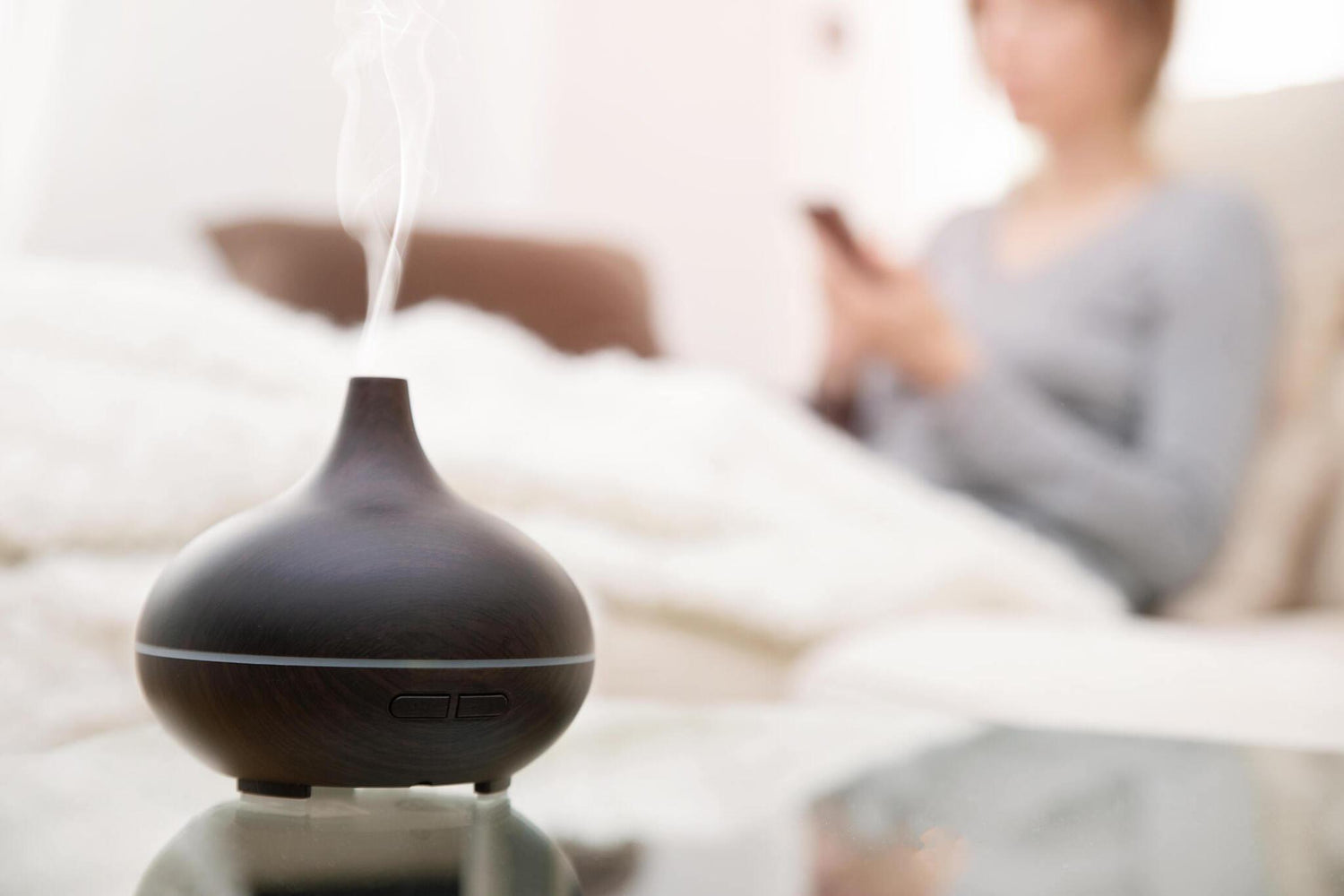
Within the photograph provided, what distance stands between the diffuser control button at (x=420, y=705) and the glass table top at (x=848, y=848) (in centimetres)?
3

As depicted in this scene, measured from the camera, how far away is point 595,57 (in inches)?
84.6

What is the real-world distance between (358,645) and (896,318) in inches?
37.0

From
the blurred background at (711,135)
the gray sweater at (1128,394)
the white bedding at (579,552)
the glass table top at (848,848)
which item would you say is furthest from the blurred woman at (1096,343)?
the glass table top at (848,848)

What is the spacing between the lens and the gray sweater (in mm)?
1138

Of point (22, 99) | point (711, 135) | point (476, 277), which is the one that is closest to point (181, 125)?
point (22, 99)

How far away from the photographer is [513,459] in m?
0.66

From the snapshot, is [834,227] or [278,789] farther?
[834,227]

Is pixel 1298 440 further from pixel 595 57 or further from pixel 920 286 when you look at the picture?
pixel 595 57

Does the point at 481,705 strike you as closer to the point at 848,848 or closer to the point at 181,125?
the point at 848,848

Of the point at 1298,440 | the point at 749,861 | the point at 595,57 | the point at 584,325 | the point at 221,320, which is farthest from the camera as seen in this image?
the point at 595,57

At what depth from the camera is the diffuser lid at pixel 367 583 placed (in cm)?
28

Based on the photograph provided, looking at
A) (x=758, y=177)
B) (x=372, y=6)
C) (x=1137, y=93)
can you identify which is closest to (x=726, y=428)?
(x=372, y=6)

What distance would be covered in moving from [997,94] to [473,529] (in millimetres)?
1663

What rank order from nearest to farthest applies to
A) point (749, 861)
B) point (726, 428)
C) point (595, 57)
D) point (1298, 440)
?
point (749, 861), point (726, 428), point (1298, 440), point (595, 57)
